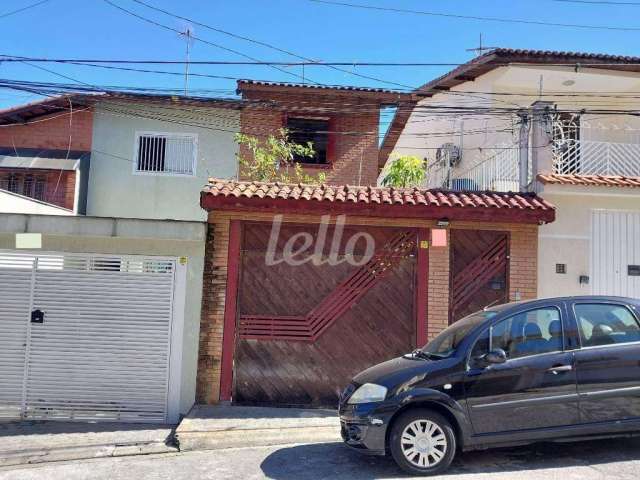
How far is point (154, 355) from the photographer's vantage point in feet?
→ 25.9

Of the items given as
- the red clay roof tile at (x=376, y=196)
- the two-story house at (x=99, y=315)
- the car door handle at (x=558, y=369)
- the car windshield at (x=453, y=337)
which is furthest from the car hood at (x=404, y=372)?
the two-story house at (x=99, y=315)

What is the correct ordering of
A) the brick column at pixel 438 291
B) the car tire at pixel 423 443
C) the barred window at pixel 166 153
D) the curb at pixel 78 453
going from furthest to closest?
the barred window at pixel 166 153 → the brick column at pixel 438 291 → the curb at pixel 78 453 → the car tire at pixel 423 443

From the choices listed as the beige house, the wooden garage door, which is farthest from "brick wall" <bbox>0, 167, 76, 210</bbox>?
the beige house

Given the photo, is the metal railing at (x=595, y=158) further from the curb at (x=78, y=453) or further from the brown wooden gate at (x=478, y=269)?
the curb at (x=78, y=453)

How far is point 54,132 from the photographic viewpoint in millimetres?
14445

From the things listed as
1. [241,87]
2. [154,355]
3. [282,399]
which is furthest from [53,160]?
[282,399]

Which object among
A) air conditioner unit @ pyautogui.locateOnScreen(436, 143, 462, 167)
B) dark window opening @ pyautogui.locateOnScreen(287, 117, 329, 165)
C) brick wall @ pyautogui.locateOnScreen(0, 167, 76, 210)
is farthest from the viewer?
dark window opening @ pyautogui.locateOnScreen(287, 117, 329, 165)

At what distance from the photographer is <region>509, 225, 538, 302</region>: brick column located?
832 cm

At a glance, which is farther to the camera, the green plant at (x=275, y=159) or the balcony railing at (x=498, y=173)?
the green plant at (x=275, y=159)

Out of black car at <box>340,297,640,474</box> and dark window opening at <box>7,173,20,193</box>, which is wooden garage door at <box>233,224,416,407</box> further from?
dark window opening at <box>7,173,20,193</box>

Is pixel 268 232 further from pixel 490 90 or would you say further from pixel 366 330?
pixel 490 90

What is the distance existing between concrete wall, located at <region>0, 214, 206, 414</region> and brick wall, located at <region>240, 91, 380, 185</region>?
22.4ft

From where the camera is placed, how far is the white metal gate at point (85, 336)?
7.79m

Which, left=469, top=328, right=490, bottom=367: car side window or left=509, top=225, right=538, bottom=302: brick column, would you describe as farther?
left=509, top=225, right=538, bottom=302: brick column
